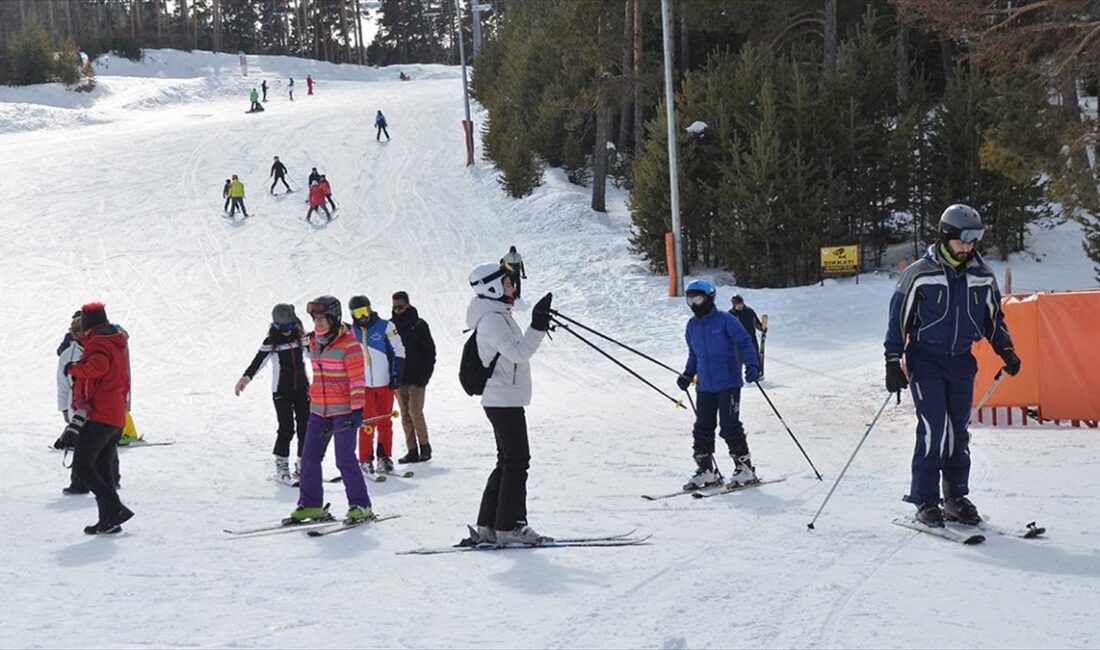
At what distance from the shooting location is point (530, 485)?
35.4 ft

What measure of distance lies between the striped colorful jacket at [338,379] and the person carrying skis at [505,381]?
1.37 metres

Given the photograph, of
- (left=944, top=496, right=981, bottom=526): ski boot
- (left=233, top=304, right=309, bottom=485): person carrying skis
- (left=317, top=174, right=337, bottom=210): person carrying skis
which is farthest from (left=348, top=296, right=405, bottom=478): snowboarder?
(left=317, top=174, right=337, bottom=210): person carrying skis

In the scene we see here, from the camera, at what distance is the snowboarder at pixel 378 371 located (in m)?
11.7

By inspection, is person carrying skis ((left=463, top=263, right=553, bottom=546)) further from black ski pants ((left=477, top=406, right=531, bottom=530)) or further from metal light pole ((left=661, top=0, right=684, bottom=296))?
metal light pole ((left=661, top=0, right=684, bottom=296))

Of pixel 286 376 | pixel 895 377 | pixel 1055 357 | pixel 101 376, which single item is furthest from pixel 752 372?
pixel 1055 357

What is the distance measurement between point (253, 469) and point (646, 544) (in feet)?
19.5

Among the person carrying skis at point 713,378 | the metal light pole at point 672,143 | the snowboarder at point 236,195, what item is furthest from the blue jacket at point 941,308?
the snowboarder at point 236,195

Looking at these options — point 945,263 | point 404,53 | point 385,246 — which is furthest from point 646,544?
point 404,53

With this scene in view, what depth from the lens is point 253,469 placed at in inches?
498

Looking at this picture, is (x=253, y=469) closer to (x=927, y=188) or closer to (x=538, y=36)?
(x=927, y=188)

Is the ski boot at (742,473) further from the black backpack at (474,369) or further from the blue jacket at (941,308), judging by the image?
the black backpack at (474,369)

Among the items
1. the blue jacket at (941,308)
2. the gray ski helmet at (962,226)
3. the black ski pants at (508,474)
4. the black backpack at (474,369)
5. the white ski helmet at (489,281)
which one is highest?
the gray ski helmet at (962,226)

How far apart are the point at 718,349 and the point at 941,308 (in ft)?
8.40

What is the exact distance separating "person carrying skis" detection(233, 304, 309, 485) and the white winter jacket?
4015 mm
